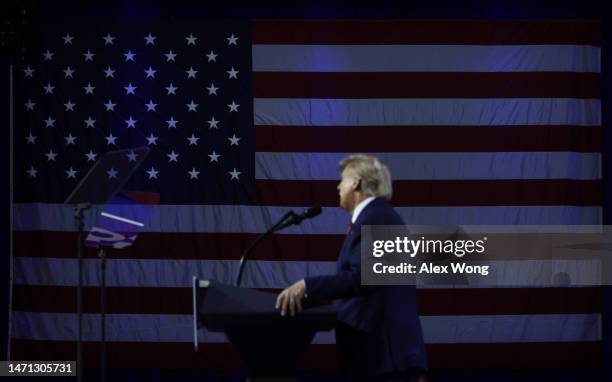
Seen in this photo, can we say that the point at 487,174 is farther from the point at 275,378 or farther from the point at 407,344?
the point at 275,378

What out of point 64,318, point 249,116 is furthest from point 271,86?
point 64,318

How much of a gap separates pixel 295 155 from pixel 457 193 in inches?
41.1

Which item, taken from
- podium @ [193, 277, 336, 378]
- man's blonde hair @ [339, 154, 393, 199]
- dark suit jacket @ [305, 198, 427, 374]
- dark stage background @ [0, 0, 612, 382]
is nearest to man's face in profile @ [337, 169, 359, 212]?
man's blonde hair @ [339, 154, 393, 199]

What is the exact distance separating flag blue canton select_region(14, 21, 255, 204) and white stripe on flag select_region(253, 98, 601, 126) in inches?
8.8

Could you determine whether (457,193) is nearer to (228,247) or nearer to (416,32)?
(416,32)

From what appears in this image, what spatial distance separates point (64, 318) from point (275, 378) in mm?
3202

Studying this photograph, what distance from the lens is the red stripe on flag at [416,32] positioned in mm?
5086

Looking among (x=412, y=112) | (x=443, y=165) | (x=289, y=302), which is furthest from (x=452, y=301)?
(x=289, y=302)

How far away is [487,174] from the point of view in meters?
5.06

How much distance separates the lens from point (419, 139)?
16.6 feet

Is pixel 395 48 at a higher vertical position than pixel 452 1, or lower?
lower

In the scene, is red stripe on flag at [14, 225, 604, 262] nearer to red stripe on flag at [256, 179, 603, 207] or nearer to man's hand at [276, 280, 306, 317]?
red stripe on flag at [256, 179, 603, 207]

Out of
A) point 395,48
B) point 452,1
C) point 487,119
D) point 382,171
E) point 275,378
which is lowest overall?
point 275,378

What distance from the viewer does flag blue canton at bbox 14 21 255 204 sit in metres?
5.05
